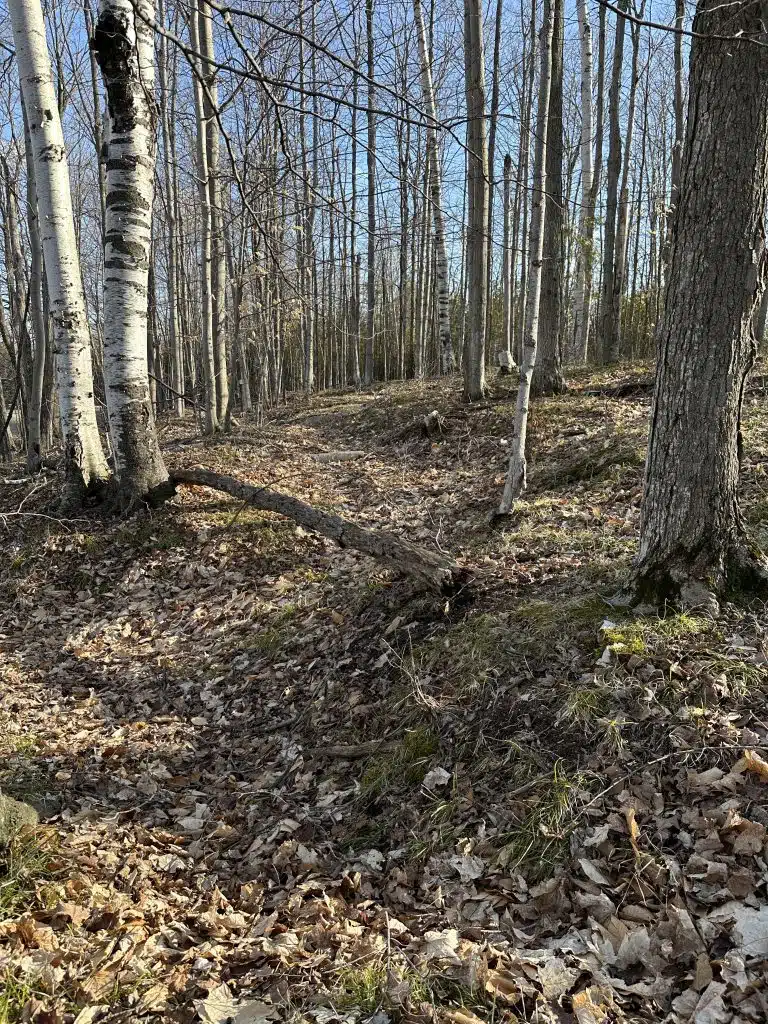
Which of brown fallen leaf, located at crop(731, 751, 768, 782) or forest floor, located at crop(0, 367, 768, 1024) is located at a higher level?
brown fallen leaf, located at crop(731, 751, 768, 782)

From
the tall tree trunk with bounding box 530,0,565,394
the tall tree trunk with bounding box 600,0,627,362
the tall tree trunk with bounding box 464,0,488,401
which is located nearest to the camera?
the tall tree trunk with bounding box 464,0,488,401

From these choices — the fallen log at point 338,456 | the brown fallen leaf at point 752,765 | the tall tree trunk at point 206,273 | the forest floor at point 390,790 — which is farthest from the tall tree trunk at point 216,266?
the brown fallen leaf at point 752,765

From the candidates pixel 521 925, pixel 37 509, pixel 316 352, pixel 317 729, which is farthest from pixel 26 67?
pixel 316 352

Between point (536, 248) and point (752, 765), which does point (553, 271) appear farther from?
point (752, 765)

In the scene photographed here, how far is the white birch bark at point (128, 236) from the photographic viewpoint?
248 inches

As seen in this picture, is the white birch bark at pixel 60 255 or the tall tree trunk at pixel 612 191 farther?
the tall tree trunk at pixel 612 191

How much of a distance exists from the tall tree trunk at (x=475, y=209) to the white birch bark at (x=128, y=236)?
186 inches

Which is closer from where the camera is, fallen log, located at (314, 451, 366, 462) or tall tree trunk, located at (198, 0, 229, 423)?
fallen log, located at (314, 451, 366, 462)

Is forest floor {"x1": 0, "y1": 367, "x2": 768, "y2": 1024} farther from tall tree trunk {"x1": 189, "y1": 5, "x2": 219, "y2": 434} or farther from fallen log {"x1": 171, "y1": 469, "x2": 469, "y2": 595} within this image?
tall tree trunk {"x1": 189, "y1": 5, "x2": 219, "y2": 434}

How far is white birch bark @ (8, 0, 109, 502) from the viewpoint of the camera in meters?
6.28

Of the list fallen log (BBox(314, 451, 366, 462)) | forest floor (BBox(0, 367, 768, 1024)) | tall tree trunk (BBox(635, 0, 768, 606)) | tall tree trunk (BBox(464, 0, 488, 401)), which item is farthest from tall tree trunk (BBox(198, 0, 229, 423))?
tall tree trunk (BBox(635, 0, 768, 606))

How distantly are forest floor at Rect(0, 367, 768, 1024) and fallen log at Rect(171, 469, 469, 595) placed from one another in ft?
0.61

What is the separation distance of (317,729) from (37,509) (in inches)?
203

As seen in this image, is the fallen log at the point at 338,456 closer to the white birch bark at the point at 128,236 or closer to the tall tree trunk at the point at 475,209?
the tall tree trunk at the point at 475,209
